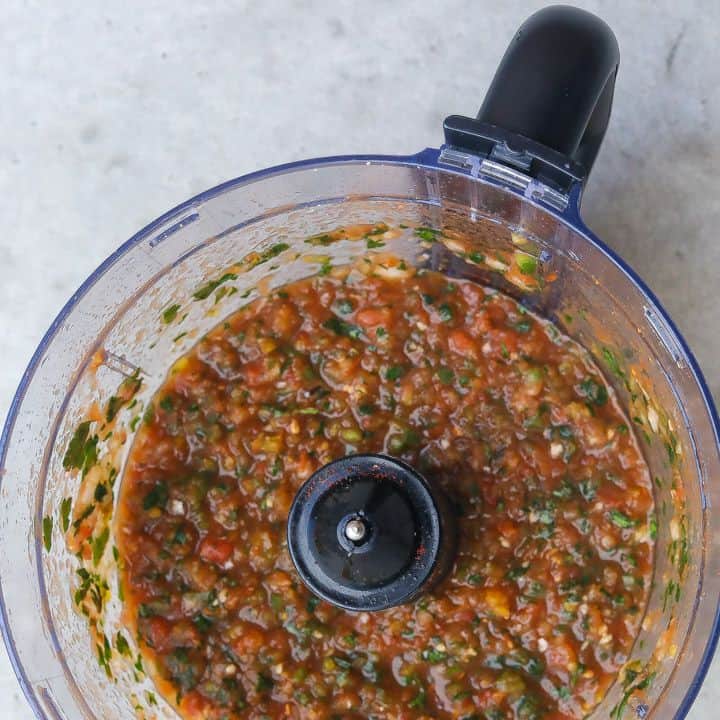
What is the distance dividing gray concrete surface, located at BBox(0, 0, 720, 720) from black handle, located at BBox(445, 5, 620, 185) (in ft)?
1.65

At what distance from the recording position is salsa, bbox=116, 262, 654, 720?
1.71m

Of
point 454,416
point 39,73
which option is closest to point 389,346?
point 454,416

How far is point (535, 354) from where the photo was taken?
5.78 feet

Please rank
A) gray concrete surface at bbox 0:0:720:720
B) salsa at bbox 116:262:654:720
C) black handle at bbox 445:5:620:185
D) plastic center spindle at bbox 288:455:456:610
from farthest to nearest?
gray concrete surface at bbox 0:0:720:720
salsa at bbox 116:262:654:720
plastic center spindle at bbox 288:455:456:610
black handle at bbox 445:5:620:185

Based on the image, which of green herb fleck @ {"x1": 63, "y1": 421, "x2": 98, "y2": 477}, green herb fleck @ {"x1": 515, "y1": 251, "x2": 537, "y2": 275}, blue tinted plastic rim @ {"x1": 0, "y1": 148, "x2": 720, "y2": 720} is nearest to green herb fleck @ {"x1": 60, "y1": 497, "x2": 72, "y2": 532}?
green herb fleck @ {"x1": 63, "y1": 421, "x2": 98, "y2": 477}

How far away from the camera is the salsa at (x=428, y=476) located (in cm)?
171

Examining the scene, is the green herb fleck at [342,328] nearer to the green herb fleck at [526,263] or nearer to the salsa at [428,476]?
the salsa at [428,476]

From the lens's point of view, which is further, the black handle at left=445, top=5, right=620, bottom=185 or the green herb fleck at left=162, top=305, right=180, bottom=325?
the green herb fleck at left=162, top=305, right=180, bottom=325

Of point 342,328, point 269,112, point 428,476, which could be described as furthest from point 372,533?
point 269,112

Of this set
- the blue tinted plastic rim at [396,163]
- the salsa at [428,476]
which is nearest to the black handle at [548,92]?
the blue tinted plastic rim at [396,163]

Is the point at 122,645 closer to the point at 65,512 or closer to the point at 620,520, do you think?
the point at 65,512

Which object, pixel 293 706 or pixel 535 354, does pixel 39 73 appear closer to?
pixel 535 354

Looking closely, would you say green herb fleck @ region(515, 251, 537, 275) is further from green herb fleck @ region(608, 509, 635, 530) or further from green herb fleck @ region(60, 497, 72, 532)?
green herb fleck @ region(60, 497, 72, 532)

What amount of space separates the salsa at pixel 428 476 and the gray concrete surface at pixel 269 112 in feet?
1.17
